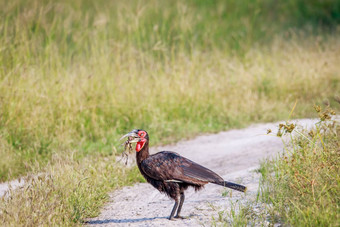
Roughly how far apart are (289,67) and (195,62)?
233 cm

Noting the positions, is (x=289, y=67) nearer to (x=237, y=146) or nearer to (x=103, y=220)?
(x=237, y=146)

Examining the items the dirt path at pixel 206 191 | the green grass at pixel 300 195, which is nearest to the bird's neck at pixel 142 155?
the dirt path at pixel 206 191

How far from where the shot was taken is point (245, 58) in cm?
1173

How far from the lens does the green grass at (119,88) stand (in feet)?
25.6

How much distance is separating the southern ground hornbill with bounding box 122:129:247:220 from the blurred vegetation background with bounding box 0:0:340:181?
1789 mm

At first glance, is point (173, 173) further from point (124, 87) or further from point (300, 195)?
point (124, 87)

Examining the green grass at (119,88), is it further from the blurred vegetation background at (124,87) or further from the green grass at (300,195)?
the green grass at (300,195)

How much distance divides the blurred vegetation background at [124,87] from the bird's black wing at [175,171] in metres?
1.85

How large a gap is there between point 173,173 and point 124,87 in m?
4.71

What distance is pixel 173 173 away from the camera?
485 centimetres

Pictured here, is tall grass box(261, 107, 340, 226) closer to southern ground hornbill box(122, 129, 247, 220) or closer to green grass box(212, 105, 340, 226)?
green grass box(212, 105, 340, 226)

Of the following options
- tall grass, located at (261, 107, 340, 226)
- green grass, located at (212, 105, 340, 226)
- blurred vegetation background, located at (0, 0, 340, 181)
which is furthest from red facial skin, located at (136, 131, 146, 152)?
blurred vegetation background, located at (0, 0, 340, 181)

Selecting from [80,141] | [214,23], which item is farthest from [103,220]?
[214,23]

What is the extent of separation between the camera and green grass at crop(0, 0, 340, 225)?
780 cm
